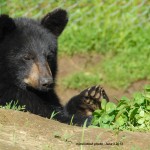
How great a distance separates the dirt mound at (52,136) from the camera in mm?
4988

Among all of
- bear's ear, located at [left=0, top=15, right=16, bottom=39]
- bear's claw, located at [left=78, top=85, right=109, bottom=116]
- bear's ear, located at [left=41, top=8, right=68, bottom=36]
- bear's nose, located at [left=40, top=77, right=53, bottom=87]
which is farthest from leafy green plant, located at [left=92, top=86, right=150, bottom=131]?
bear's ear, located at [left=41, top=8, right=68, bottom=36]

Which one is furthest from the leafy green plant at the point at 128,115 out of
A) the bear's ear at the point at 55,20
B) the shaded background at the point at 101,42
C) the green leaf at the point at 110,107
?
the shaded background at the point at 101,42

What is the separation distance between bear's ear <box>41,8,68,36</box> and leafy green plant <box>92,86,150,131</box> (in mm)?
1629

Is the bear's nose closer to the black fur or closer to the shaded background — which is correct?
the black fur

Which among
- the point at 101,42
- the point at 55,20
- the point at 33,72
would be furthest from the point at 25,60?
the point at 101,42

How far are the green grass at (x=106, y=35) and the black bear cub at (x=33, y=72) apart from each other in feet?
11.4

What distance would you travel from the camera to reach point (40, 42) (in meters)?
7.14

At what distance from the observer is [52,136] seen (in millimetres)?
5203

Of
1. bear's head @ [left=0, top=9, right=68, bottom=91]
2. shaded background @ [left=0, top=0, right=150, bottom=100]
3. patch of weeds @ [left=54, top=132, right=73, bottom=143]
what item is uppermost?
shaded background @ [left=0, top=0, right=150, bottom=100]

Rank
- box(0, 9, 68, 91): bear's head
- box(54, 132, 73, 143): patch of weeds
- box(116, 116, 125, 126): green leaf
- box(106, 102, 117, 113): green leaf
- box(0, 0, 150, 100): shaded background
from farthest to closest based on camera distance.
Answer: box(0, 0, 150, 100): shaded background < box(0, 9, 68, 91): bear's head < box(106, 102, 117, 113): green leaf < box(116, 116, 125, 126): green leaf < box(54, 132, 73, 143): patch of weeds

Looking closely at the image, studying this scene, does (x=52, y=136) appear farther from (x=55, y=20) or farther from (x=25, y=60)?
(x=55, y=20)

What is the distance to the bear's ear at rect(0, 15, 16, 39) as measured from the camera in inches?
272

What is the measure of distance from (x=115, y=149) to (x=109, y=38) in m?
6.68

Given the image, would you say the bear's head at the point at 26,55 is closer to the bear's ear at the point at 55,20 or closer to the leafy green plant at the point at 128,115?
the bear's ear at the point at 55,20
